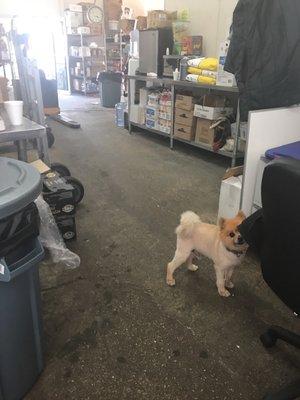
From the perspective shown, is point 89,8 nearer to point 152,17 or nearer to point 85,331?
point 152,17

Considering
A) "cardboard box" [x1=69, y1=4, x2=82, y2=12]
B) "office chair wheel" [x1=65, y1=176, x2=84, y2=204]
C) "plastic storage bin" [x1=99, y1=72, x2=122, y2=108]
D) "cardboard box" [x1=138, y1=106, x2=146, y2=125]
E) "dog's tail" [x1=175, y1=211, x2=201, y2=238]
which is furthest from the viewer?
"cardboard box" [x1=69, y1=4, x2=82, y2=12]

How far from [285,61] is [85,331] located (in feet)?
6.13

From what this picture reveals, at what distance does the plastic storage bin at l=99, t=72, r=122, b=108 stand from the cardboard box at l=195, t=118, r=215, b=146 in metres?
3.60

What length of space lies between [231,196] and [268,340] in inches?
41.5

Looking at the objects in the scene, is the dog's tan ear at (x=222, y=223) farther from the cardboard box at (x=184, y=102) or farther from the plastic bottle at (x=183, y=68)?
the plastic bottle at (x=183, y=68)

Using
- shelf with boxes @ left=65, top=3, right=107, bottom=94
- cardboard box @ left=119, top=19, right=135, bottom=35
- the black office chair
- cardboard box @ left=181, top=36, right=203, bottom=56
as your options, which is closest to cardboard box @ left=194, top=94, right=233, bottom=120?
cardboard box @ left=181, top=36, right=203, bottom=56

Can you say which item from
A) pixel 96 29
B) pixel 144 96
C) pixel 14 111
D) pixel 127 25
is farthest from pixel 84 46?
pixel 14 111

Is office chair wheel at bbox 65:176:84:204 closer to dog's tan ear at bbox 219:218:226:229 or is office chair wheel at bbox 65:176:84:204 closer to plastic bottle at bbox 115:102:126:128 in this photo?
dog's tan ear at bbox 219:218:226:229

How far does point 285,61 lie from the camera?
1.98 meters

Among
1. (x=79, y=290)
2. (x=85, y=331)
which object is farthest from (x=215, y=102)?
(x=85, y=331)

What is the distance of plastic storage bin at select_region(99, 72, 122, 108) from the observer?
6770 mm

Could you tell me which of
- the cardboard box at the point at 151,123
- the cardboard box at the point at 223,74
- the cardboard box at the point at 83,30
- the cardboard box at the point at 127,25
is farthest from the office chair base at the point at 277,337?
the cardboard box at the point at 83,30

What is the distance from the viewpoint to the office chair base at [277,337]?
1.35 metres

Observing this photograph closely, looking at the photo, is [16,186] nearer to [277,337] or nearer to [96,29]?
[277,337]
